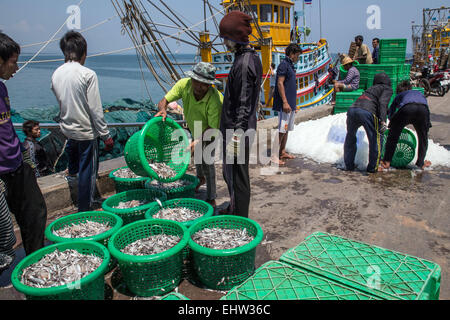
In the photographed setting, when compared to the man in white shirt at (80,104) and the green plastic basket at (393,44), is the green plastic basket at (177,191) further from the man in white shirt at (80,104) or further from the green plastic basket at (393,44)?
the green plastic basket at (393,44)

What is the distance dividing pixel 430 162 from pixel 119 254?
503cm

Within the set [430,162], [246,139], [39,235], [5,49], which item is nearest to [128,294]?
[39,235]

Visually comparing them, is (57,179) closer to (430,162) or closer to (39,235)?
(39,235)

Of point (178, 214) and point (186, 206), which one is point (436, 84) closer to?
point (186, 206)

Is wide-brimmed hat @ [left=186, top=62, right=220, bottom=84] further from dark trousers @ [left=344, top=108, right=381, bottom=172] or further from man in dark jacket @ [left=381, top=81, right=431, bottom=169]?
man in dark jacket @ [left=381, top=81, right=431, bottom=169]

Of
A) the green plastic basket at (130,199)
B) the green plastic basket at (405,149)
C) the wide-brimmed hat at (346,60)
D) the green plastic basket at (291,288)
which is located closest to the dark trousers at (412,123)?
the green plastic basket at (405,149)

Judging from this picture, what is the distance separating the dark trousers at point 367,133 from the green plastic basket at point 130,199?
314 cm

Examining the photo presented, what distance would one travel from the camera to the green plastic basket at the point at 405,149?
5062 millimetres

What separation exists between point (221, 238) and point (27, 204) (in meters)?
1.63

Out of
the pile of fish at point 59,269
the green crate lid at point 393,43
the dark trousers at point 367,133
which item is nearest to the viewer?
the pile of fish at point 59,269

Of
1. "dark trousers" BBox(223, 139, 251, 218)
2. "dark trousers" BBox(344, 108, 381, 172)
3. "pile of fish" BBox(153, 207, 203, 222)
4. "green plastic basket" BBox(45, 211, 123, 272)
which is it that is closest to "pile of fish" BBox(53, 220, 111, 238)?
"green plastic basket" BBox(45, 211, 123, 272)

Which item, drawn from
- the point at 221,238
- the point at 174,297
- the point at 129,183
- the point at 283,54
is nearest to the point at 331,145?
the point at 129,183

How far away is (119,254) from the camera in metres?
2.36
